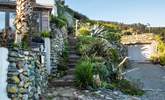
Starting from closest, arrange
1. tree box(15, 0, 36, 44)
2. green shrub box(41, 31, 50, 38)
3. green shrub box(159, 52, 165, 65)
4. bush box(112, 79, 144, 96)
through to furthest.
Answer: tree box(15, 0, 36, 44)
bush box(112, 79, 144, 96)
green shrub box(41, 31, 50, 38)
green shrub box(159, 52, 165, 65)

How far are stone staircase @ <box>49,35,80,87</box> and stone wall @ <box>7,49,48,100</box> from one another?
2130 mm

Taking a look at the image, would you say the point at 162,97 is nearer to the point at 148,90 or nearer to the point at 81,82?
the point at 148,90

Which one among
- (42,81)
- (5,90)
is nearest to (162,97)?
(42,81)

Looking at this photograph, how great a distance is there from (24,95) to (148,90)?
8.43m

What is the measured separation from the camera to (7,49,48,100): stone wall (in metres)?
10.1

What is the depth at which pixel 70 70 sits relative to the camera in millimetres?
17016

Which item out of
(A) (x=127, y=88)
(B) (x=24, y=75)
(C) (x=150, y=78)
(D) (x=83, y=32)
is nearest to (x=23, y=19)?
(B) (x=24, y=75)

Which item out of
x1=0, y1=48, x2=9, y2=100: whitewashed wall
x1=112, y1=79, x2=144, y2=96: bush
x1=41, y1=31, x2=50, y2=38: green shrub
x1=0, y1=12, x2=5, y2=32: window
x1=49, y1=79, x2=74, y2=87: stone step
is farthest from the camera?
x1=0, y1=12, x2=5, y2=32: window

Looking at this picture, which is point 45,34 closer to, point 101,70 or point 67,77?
point 67,77

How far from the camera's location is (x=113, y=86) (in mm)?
16047

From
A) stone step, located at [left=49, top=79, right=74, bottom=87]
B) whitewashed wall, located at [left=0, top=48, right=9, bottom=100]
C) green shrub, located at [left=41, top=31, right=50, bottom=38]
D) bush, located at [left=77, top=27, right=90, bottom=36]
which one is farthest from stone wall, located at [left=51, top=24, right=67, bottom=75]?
whitewashed wall, located at [left=0, top=48, right=9, bottom=100]

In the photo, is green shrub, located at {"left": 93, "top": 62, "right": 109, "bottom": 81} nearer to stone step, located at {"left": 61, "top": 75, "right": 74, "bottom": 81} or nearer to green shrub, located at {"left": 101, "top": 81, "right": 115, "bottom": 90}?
green shrub, located at {"left": 101, "top": 81, "right": 115, "bottom": 90}

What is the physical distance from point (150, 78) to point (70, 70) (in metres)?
5.98

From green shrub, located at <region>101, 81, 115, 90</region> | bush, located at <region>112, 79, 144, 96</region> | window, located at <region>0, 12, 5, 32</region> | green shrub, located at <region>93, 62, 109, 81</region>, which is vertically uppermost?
window, located at <region>0, 12, 5, 32</region>
